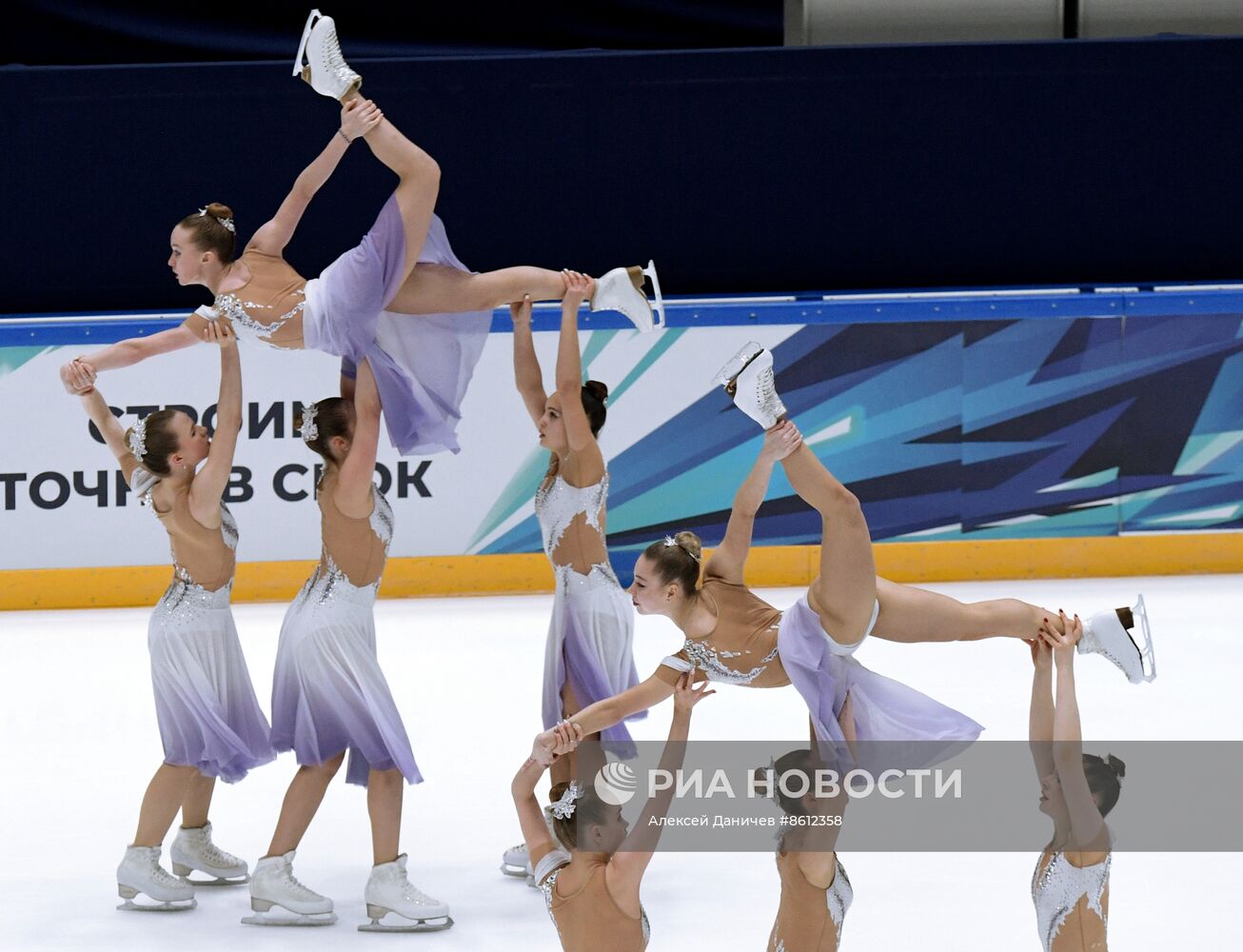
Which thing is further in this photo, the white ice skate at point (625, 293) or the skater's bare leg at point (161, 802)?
the white ice skate at point (625, 293)

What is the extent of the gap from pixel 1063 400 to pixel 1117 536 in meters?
0.70

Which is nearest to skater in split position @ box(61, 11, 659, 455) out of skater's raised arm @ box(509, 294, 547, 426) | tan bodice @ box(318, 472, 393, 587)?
skater's raised arm @ box(509, 294, 547, 426)

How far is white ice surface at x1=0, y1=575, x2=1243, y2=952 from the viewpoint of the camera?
4.37 m

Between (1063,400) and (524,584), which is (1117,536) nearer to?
(1063,400)

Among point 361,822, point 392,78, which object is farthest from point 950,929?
point 392,78

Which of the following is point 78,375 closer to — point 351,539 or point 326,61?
point 351,539

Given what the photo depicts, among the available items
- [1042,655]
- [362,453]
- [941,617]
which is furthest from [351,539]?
[1042,655]

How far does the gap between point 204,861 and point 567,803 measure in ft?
5.09

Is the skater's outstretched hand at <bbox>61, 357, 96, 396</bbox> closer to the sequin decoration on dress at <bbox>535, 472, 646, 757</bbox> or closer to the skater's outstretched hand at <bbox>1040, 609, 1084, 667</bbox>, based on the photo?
the sequin decoration on dress at <bbox>535, 472, 646, 757</bbox>

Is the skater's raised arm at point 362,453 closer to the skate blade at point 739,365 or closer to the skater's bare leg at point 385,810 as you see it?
the skater's bare leg at point 385,810

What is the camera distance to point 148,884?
178 inches

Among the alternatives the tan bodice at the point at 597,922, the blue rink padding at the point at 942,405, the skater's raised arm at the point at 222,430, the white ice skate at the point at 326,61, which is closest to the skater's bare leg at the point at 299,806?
the skater's raised arm at the point at 222,430

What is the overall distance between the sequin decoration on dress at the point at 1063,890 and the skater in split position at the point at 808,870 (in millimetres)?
425

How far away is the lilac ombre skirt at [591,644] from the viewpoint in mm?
4715
